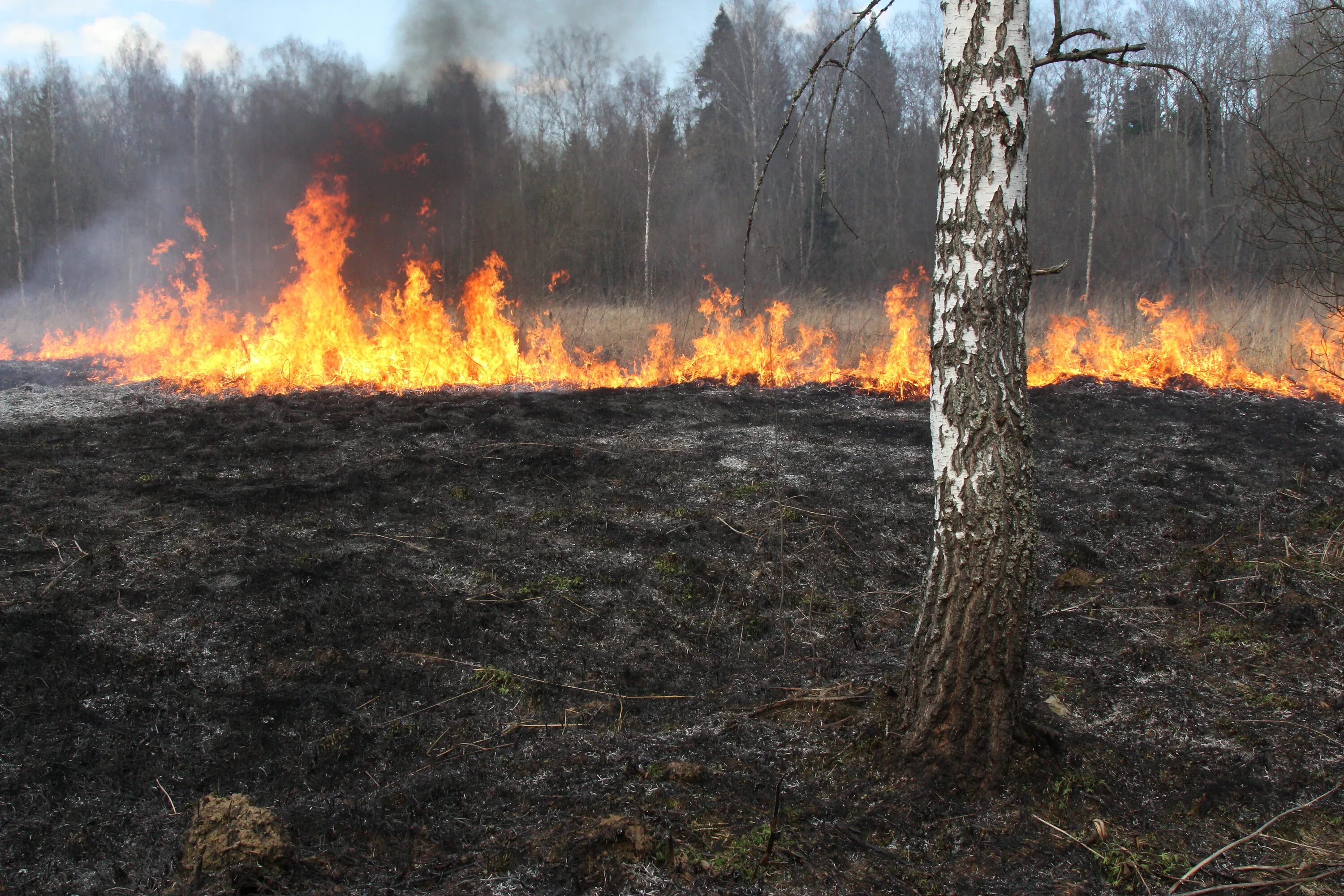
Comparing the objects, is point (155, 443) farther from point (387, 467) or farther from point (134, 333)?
point (134, 333)

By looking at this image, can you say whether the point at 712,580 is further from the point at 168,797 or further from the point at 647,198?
the point at 647,198

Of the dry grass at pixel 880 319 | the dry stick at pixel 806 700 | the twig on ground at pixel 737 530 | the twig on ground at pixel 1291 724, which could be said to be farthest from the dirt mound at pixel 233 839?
the dry grass at pixel 880 319

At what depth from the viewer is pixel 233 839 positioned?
2734mm

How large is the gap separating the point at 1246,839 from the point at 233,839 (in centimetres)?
331

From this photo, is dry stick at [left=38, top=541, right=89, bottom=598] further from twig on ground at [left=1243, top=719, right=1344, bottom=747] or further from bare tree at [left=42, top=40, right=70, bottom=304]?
bare tree at [left=42, top=40, right=70, bottom=304]

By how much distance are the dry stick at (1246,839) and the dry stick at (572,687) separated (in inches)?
82.5

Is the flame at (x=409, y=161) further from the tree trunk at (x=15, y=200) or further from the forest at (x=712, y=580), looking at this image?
the tree trunk at (x=15, y=200)

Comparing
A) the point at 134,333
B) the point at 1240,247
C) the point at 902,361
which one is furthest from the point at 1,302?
the point at 1240,247

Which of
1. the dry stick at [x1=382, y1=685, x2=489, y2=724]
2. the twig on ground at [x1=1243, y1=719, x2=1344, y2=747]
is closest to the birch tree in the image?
the twig on ground at [x1=1243, y1=719, x2=1344, y2=747]

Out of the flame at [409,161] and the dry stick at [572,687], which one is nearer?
the dry stick at [572,687]

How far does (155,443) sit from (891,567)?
685 centimetres

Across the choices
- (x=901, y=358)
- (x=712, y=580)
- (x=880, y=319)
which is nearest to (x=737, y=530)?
(x=712, y=580)

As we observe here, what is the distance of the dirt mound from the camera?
8.82 feet

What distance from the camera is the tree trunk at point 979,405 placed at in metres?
2.91
